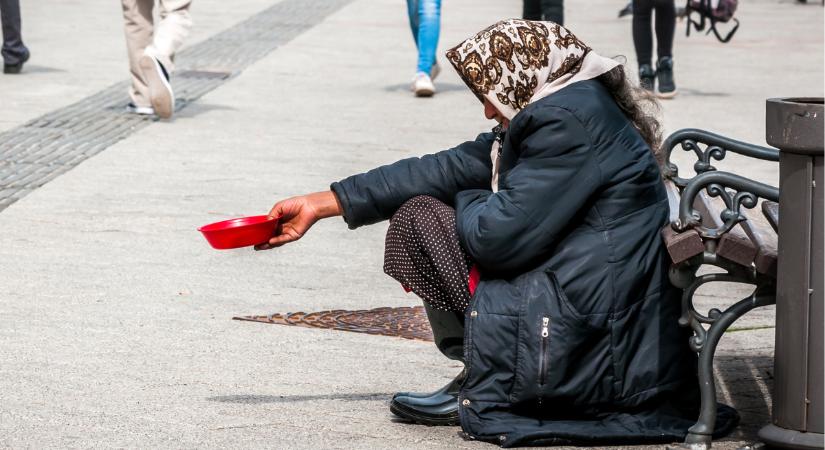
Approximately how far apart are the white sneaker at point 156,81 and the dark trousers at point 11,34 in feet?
7.78

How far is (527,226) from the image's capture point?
3.71m

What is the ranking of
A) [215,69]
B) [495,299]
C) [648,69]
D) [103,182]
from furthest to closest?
[215,69], [648,69], [103,182], [495,299]

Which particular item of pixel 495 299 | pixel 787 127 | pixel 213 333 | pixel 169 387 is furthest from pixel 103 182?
pixel 787 127

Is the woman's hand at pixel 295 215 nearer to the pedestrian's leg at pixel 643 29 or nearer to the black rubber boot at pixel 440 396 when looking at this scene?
the black rubber boot at pixel 440 396

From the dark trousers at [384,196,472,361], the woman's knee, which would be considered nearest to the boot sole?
the dark trousers at [384,196,472,361]

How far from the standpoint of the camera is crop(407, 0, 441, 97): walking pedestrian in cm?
1075

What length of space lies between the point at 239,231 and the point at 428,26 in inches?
275

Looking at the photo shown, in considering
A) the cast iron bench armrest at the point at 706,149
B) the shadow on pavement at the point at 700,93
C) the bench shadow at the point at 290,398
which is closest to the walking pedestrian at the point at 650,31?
the shadow on pavement at the point at 700,93

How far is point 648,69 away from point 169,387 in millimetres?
7062

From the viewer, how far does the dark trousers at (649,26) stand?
35.2 feet

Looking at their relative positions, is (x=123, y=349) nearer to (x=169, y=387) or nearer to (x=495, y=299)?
(x=169, y=387)

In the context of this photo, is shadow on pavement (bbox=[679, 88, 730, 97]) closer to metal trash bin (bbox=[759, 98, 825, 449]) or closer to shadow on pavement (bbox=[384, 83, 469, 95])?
shadow on pavement (bbox=[384, 83, 469, 95])

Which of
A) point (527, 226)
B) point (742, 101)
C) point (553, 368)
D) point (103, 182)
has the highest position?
point (527, 226)

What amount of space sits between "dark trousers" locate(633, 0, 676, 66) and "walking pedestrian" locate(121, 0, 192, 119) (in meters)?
3.18
